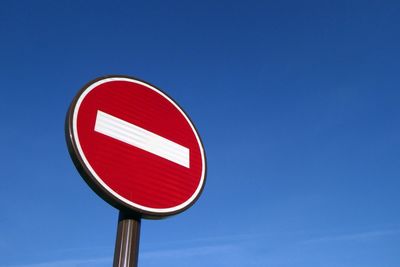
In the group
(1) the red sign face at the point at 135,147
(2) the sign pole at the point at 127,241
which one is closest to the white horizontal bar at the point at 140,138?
(1) the red sign face at the point at 135,147

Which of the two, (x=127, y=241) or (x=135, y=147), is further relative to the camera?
(x=135, y=147)

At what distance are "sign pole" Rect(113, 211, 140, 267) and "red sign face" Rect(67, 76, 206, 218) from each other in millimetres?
40

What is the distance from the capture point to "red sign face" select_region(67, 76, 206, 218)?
1.12 m

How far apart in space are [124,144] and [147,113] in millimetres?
245

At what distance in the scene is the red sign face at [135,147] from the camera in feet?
3.66

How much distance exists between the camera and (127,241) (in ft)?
3.53

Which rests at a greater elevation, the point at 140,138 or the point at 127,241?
the point at 140,138

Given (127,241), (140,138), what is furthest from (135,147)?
(127,241)

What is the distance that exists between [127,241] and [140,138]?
1.31 ft

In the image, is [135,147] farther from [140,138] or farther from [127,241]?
[127,241]

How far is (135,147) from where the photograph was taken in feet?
4.12

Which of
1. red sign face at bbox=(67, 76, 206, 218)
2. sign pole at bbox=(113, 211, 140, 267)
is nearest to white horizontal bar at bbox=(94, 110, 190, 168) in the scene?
red sign face at bbox=(67, 76, 206, 218)

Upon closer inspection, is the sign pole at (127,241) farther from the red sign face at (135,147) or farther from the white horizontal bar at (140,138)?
the white horizontal bar at (140,138)

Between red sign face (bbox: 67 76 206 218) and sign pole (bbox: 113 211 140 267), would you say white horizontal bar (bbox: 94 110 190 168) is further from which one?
sign pole (bbox: 113 211 140 267)
